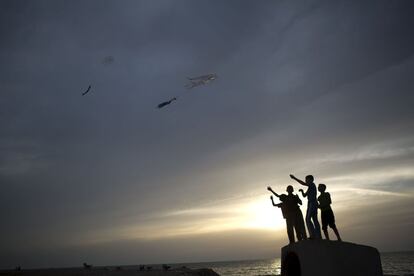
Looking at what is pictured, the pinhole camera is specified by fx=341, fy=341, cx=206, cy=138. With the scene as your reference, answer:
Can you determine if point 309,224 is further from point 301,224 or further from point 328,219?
point 301,224

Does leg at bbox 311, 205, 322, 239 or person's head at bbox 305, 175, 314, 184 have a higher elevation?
person's head at bbox 305, 175, 314, 184

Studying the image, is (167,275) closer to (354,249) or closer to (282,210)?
(282,210)

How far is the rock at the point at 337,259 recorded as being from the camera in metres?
10.8

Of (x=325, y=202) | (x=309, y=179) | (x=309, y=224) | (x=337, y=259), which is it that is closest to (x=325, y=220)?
(x=325, y=202)

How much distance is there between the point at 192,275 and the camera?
2045cm

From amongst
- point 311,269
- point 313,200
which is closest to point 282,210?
point 313,200

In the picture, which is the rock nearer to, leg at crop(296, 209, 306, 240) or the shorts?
the shorts

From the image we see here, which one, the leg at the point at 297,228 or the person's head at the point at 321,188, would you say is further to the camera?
the leg at the point at 297,228

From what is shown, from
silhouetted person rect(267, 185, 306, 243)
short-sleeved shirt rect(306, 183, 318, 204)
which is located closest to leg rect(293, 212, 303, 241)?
silhouetted person rect(267, 185, 306, 243)

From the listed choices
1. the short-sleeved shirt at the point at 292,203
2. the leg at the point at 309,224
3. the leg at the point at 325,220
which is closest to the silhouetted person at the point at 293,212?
the short-sleeved shirt at the point at 292,203

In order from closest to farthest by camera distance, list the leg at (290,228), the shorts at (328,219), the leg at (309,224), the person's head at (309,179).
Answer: the leg at (309,224), the person's head at (309,179), the shorts at (328,219), the leg at (290,228)

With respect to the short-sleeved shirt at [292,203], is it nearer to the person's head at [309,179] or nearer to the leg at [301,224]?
the leg at [301,224]

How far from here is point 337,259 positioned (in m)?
10.8

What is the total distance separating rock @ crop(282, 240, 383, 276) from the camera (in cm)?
1075
